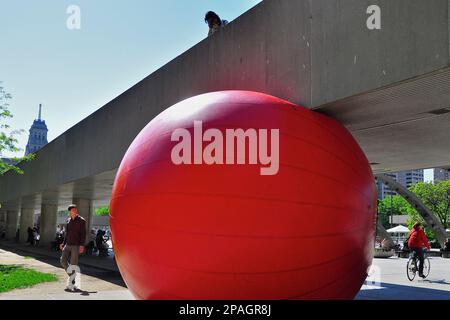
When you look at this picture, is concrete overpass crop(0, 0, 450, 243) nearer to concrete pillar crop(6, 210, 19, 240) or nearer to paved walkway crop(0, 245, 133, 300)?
paved walkway crop(0, 245, 133, 300)

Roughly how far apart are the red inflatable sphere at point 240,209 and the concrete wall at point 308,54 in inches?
50.6

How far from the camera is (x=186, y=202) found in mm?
4527

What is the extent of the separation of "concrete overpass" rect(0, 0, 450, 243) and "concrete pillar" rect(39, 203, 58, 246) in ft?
69.2

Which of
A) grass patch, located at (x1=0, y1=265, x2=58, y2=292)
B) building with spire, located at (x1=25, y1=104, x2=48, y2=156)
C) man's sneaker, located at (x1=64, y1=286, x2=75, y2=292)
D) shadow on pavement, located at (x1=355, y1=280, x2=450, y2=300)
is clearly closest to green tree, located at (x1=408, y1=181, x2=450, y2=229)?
shadow on pavement, located at (x1=355, y1=280, x2=450, y2=300)

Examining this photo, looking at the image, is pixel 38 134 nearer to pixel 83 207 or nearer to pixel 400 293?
pixel 83 207

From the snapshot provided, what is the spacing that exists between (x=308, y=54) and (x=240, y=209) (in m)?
3.32

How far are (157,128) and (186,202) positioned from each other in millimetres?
1181

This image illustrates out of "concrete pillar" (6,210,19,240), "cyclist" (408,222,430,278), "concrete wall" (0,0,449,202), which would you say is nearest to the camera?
"concrete wall" (0,0,449,202)

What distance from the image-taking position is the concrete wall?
529 cm

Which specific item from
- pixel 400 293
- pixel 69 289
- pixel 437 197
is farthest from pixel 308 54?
pixel 437 197

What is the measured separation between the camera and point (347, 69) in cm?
611

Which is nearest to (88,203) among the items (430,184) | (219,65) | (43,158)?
(43,158)

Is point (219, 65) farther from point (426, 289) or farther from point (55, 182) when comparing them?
point (55, 182)

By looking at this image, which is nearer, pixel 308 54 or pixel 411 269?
pixel 308 54
